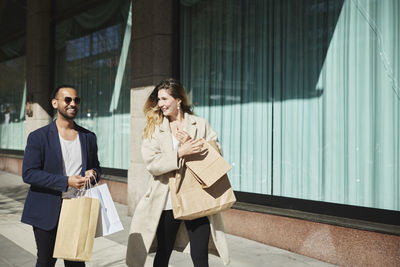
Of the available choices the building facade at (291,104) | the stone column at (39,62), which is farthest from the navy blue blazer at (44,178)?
the stone column at (39,62)

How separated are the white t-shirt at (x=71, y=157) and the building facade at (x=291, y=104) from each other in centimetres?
332

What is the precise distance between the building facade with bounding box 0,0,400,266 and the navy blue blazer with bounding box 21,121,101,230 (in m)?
3.46

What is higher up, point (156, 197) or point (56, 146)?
point (56, 146)

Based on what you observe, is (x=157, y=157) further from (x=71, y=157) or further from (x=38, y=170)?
(x=38, y=170)

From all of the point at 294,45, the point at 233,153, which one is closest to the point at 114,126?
the point at 233,153

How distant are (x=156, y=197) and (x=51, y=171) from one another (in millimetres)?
808

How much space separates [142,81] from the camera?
7.79m

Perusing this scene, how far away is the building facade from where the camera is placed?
5125 millimetres

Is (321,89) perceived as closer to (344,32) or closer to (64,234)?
(344,32)

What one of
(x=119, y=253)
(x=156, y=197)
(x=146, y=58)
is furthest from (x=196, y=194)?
(x=146, y=58)

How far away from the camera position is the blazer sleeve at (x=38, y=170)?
9.74 feet

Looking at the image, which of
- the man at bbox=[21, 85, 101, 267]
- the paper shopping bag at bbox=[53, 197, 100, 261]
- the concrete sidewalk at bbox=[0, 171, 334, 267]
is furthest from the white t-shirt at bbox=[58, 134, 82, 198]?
the concrete sidewalk at bbox=[0, 171, 334, 267]

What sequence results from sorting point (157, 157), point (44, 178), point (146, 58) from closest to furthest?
point (44, 178) → point (157, 157) → point (146, 58)

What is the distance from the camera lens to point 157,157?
3.35 metres
